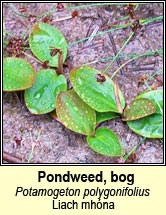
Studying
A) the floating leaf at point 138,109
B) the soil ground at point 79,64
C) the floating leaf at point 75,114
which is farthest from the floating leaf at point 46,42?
the floating leaf at point 138,109

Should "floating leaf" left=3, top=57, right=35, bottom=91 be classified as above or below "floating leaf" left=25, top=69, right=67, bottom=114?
above

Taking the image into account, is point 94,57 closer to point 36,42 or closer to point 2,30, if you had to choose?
point 36,42

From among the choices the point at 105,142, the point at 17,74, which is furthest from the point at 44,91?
the point at 105,142

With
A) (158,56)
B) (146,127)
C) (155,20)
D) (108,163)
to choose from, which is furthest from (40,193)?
(155,20)

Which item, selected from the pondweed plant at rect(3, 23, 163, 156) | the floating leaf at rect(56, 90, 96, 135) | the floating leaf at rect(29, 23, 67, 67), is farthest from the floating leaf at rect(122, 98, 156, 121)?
the floating leaf at rect(29, 23, 67, 67)

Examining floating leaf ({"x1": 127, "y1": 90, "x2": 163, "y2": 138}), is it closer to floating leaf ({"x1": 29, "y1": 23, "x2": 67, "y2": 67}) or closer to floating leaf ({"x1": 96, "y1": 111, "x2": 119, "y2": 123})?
floating leaf ({"x1": 96, "y1": 111, "x2": 119, "y2": 123})

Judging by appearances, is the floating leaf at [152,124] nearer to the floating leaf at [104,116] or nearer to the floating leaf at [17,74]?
the floating leaf at [104,116]
